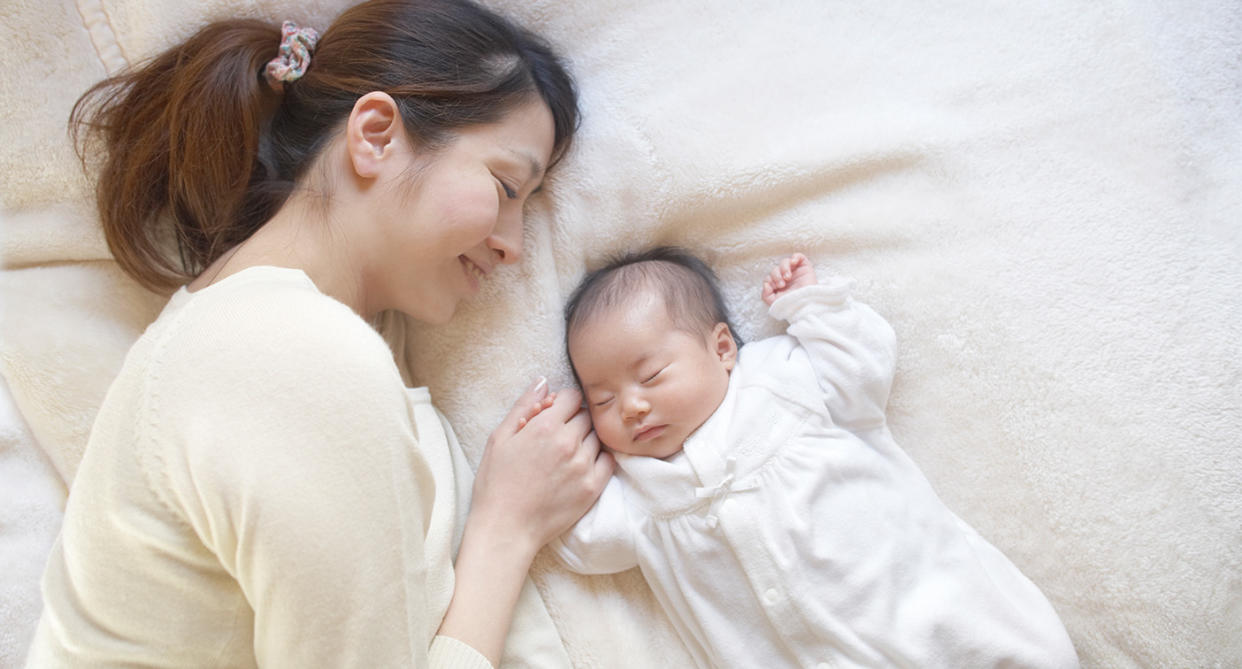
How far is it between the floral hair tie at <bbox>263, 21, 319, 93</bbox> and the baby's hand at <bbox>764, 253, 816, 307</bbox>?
0.75 m

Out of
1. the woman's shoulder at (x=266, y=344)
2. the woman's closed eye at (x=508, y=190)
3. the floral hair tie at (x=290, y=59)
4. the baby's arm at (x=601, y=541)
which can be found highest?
the floral hair tie at (x=290, y=59)

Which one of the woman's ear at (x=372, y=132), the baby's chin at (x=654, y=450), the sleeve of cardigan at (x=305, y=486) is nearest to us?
the sleeve of cardigan at (x=305, y=486)

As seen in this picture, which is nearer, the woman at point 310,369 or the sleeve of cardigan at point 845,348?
the woman at point 310,369

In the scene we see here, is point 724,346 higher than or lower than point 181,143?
lower

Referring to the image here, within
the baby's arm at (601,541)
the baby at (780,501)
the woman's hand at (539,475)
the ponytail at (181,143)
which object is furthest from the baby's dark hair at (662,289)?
the ponytail at (181,143)

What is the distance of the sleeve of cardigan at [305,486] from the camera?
81 cm

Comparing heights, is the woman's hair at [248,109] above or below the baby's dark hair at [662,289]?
above

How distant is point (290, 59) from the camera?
1152mm

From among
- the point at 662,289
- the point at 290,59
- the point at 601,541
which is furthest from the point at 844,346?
the point at 290,59

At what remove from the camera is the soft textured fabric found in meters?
0.82

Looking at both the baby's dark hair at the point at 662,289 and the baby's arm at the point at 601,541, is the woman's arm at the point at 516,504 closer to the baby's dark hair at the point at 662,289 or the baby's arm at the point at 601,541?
the baby's arm at the point at 601,541

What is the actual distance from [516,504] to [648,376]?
A: 0.26 m

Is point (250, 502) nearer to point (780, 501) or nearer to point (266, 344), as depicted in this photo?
point (266, 344)

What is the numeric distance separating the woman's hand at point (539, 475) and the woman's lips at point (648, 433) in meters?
0.08
